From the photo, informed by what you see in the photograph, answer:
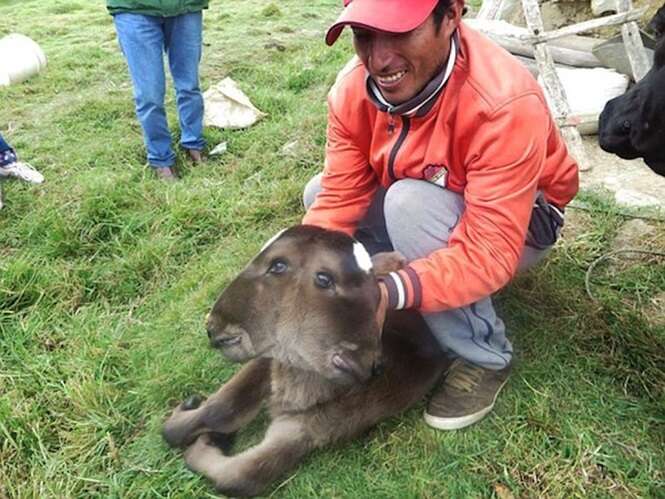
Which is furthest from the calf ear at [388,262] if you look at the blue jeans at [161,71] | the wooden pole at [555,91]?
the blue jeans at [161,71]

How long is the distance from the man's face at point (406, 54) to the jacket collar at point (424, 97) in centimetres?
2

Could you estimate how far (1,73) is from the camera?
7699mm

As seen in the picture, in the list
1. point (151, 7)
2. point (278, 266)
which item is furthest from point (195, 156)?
point (278, 266)

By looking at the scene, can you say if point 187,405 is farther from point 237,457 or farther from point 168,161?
point 168,161

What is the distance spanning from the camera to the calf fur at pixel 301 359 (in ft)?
7.51

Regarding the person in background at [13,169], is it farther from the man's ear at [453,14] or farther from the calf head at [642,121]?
the calf head at [642,121]

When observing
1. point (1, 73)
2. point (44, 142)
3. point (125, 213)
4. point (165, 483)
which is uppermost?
point (165, 483)

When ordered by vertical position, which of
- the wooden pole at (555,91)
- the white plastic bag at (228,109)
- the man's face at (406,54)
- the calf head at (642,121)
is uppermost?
the man's face at (406,54)

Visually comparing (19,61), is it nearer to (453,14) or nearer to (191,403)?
(191,403)

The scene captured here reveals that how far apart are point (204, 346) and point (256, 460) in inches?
33.2

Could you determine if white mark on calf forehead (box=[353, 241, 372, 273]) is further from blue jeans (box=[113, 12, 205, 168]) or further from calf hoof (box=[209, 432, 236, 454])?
blue jeans (box=[113, 12, 205, 168])

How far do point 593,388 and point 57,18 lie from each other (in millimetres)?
11638

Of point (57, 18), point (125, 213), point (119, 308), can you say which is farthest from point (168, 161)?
point (57, 18)

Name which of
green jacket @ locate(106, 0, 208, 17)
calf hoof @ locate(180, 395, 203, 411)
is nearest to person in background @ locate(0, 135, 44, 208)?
green jacket @ locate(106, 0, 208, 17)
